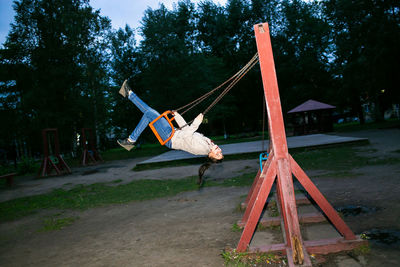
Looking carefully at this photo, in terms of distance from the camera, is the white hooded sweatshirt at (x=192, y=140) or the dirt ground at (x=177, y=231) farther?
the white hooded sweatshirt at (x=192, y=140)

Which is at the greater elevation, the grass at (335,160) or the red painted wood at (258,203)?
the red painted wood at (258,203)

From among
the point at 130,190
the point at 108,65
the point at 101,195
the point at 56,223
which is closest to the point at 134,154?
the point at 108,65

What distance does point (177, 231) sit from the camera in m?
4.89

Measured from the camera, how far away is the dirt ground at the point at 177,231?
12.6 feet

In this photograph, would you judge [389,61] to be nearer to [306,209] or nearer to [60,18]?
[306,209]

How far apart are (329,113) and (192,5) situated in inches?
939

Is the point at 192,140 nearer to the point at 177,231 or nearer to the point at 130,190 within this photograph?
the point at 177,231

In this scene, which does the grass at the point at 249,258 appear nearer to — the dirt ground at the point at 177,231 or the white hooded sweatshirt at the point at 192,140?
the dirt ground at the point at 177,231

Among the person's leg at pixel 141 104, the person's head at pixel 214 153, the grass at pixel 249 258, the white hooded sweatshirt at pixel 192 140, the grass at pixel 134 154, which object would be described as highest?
the person's leg at pixel 141 104

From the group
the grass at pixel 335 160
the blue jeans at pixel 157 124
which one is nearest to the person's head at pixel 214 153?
the blue jeans at pixel 157 124

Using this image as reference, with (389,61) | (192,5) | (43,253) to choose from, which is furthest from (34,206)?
(192,5)

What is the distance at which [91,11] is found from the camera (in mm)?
25984

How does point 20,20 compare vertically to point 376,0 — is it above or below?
above

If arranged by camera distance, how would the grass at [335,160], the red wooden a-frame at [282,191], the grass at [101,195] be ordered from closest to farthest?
the red wooden a-frame at [282,191]
the grass at [101,195]
the grass at [335,160]
